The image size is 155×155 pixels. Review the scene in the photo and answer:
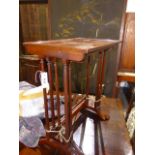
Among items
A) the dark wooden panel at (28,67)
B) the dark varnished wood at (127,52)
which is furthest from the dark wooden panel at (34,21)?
the dark varnished wood at (127,52)

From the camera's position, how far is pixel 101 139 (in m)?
0.88

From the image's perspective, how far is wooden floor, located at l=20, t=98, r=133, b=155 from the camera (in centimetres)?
81

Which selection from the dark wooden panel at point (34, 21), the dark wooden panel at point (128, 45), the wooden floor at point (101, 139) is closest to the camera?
the wooden floor at point (101, 139)

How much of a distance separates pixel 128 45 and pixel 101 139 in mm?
1277

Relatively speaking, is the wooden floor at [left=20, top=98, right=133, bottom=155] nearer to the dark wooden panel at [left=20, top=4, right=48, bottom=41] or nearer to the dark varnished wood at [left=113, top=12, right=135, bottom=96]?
the dark varnished wood at [left=113, top=12, right=135, bottom=96]

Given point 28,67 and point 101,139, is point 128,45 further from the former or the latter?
point 28,67

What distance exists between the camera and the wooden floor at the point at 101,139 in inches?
32.1

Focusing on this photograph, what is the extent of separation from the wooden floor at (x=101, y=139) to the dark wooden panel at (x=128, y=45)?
38.5 inches

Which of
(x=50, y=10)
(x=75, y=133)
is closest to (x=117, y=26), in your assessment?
(x=50, y=10)

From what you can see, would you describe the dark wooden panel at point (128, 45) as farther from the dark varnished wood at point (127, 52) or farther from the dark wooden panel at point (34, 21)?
the dark wooden panel at point (34, 21)

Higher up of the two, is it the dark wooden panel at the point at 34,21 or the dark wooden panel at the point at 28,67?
the dark wooden panel at the point at 34,21
